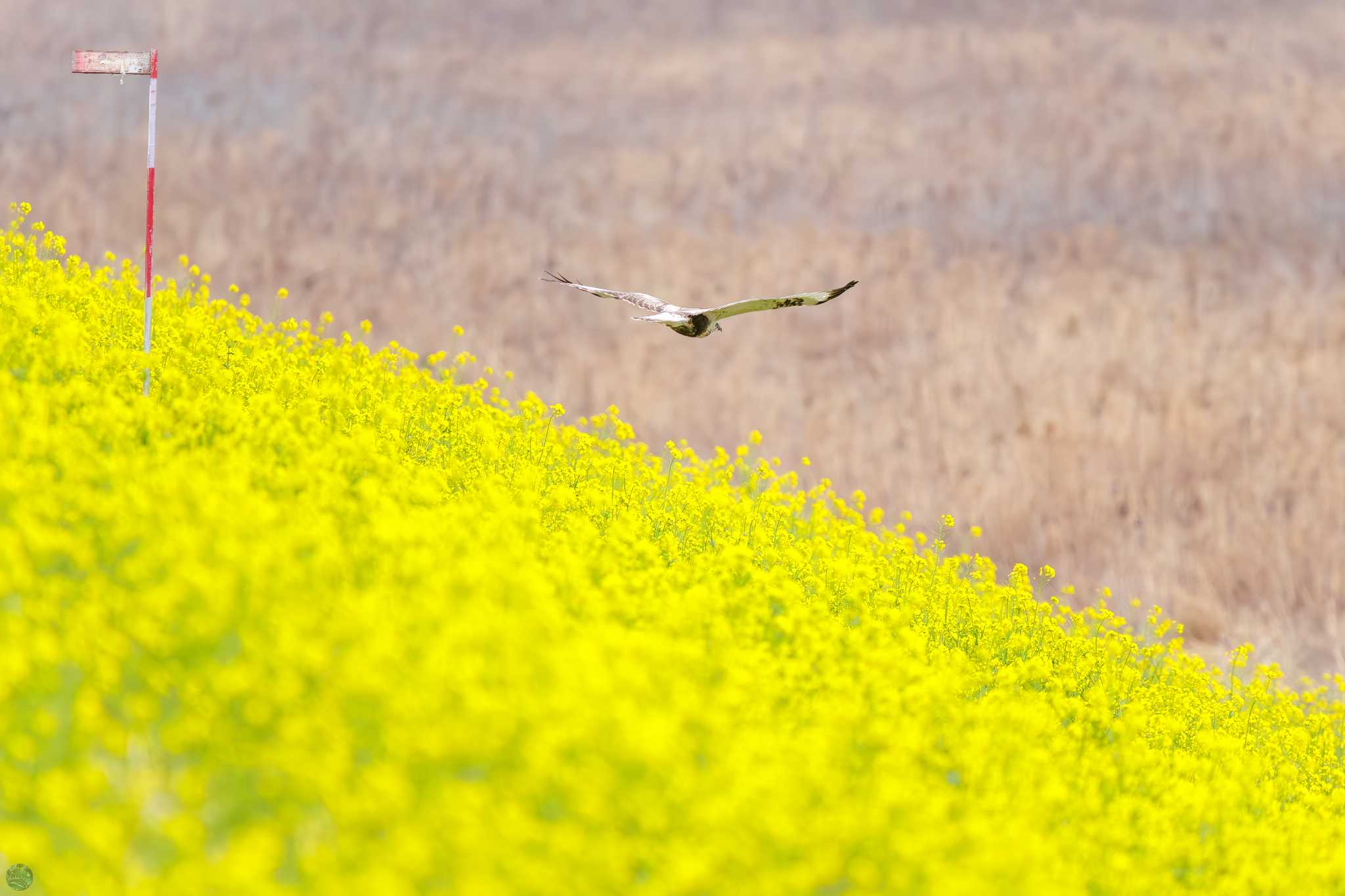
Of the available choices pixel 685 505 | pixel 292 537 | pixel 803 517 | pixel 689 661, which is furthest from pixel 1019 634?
pixel 292 537

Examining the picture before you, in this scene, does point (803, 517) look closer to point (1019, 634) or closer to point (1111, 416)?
point (1019, 634)

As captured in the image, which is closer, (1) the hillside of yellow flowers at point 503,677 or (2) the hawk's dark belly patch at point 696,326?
(1) the hillside of yellow flowers at point 503,677

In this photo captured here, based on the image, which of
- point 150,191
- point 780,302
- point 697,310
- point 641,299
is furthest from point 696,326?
point 150,191

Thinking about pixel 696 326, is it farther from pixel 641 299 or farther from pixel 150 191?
pixel 150 191

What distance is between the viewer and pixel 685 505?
7.62 meters

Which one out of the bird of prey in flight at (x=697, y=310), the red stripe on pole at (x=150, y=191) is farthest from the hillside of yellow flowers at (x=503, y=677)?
the bird of prey in flight at (x=697, y=310)

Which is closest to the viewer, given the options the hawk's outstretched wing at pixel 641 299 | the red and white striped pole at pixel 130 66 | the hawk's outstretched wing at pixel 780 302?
the hawk's outstretched wing at pixel 780 302

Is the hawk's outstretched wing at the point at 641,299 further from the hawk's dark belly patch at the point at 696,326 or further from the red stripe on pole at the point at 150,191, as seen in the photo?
the red stripe on pole at the point at 150,191

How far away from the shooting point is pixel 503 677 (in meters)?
3.35

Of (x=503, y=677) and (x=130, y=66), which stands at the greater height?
(x=130, y=66)

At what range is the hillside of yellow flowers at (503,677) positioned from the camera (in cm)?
297

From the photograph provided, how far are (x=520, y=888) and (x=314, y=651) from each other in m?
0.95

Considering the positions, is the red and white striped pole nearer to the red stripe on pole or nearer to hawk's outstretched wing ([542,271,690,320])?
the red stripe on pole

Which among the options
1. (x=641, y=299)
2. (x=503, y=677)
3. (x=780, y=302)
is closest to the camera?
(x=503, y=677)
